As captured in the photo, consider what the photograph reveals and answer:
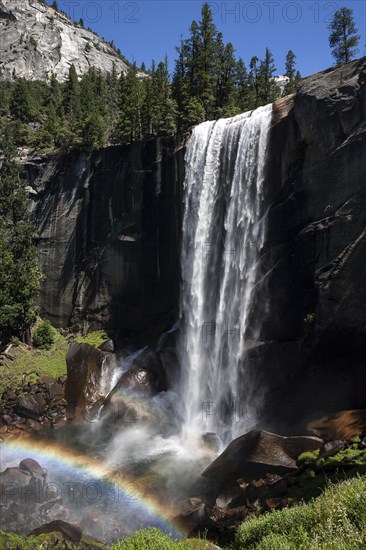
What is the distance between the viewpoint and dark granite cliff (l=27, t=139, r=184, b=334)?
39.6m

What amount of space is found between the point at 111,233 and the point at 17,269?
9.37 meters

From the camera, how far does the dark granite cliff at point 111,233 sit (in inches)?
1560

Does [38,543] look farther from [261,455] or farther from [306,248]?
[306,248]

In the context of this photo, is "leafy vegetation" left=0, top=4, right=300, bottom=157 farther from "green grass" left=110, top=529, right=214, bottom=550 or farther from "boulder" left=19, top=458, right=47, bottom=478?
"green grass" left=110, top=529, right=214, bottom=550

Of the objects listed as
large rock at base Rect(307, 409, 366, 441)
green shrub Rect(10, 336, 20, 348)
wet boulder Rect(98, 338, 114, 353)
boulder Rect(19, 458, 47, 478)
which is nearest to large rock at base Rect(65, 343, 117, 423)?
wet boulder Rect(98, 338, 114, 353)

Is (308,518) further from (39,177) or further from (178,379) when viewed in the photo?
(39,177)

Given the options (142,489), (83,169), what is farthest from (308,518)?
(83,169)

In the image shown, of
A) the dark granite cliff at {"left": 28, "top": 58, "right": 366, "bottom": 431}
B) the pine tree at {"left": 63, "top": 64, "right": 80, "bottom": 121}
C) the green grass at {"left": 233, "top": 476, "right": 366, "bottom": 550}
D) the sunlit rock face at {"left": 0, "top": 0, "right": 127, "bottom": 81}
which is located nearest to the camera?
the green grass at {"left": 233, "top": 476, "right": 366, "bottom": 550}

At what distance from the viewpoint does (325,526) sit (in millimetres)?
7754

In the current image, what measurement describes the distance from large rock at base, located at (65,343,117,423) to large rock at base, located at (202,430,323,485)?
14497 millimetres

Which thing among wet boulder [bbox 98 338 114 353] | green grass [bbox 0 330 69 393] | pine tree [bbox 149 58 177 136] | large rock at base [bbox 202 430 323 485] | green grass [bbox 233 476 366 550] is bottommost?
large rock at base [bbox 202 430 323 485]

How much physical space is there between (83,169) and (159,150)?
10298 mm

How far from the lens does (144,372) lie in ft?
110

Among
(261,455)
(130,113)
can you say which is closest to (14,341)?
(261,455)
